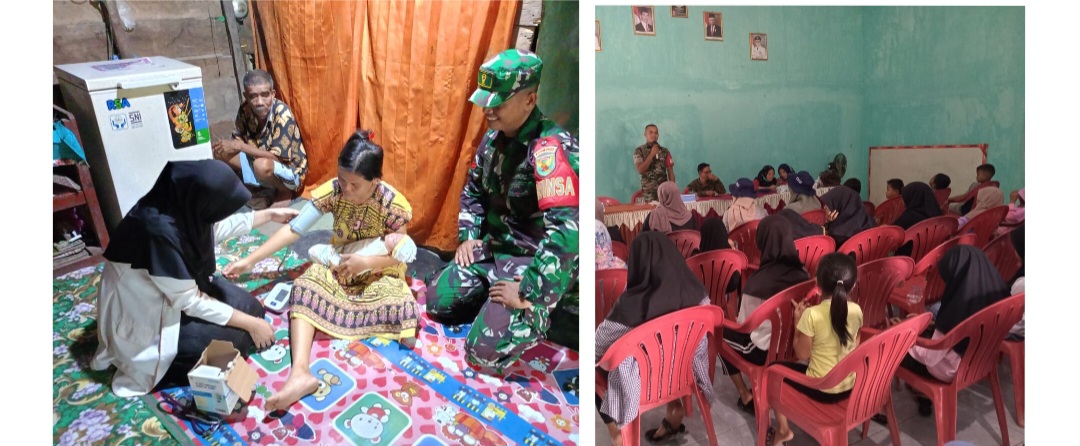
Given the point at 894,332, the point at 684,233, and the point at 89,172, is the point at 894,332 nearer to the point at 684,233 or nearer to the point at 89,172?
the point at 684,233

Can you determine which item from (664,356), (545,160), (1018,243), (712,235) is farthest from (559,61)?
(1018,243)

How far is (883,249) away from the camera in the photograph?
2572mm

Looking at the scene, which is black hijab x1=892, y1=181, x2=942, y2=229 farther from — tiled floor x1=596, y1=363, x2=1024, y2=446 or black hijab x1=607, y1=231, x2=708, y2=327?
black hijab x1=607, y1=231, x2=708, y2=327

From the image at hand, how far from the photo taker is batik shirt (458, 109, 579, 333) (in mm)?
2121

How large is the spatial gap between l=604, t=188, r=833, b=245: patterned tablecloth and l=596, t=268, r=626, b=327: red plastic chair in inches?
5.2

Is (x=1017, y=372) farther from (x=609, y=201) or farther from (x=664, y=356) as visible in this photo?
(x=609, y=201)

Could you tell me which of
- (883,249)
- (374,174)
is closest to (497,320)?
(374,174)

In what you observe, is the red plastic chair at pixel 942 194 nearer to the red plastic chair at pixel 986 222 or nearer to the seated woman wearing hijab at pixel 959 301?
the red plastic chair at pixel 986 222

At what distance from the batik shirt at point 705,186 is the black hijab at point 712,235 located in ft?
0.37

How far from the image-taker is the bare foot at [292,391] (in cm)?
200

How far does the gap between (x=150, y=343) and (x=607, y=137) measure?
1.62 m

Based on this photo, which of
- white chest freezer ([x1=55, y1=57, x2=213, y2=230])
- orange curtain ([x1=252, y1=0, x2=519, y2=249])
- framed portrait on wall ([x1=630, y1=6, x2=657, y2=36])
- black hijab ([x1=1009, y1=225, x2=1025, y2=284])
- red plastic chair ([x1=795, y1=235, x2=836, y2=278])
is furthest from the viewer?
black hijab ([x1=1009, y1=225, x2=1025, y2=284])

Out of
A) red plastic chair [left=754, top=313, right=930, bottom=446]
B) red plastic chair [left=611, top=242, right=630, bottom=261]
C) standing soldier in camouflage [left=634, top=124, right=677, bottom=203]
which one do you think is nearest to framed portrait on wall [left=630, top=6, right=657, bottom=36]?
standing soldier in camouflage [left=634, top=124, right=677, bottom=203]

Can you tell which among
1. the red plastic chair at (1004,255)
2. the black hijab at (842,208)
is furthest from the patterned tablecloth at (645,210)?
the red plastic chair at (1004,255)
